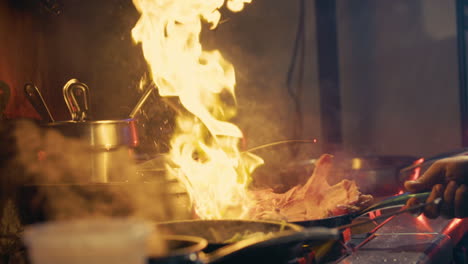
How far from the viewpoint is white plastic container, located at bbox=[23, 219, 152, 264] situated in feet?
2.42

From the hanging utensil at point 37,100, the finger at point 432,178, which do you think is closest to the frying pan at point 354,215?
the finger at point 432,178

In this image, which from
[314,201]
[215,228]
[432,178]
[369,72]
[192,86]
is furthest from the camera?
[369,72]

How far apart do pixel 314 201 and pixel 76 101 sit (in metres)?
1.10

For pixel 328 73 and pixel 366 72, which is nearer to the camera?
pixel 328 73

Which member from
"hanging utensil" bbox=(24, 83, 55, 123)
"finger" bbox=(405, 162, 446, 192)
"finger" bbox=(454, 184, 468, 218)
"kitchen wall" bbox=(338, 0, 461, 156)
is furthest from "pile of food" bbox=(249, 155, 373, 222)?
"kitchen wall" bbox=(338, 0, 461, 156)

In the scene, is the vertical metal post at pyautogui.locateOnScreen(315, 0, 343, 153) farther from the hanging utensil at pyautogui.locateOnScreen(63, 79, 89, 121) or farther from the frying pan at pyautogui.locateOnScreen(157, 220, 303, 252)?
the frying pan at pyautogui.locateOnScreen(157, 220, 303, 252)

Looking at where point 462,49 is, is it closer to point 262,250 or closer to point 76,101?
point 76,101

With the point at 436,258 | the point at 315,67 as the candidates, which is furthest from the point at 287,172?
the point at 315,67

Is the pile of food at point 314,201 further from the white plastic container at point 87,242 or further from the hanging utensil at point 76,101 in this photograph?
the white plastic container at point 87,242

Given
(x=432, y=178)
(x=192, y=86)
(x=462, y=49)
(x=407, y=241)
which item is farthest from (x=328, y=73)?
(x=407, y=241)

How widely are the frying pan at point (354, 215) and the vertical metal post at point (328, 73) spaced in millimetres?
2856

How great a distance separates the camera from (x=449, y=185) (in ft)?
7.09

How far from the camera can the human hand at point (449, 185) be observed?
2.10 m

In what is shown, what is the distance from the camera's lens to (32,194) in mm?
1914
